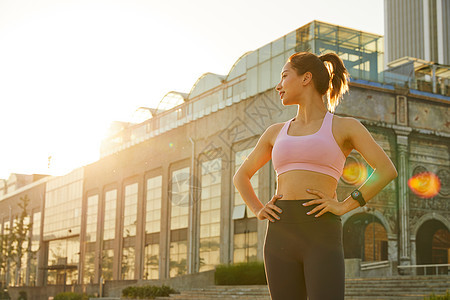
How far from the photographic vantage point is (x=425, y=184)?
132ft

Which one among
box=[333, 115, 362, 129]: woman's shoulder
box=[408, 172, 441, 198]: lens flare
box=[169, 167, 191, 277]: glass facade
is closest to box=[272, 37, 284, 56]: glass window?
box=[408, 172, 441, 198]: lens flare

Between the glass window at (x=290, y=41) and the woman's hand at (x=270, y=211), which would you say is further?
the glass window at (x=290, y=41)

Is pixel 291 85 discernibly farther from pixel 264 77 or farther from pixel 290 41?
pixel 264 77

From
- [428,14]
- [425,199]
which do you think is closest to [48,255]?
[425,199]

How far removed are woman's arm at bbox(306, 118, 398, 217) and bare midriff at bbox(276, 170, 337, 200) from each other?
0.10 m

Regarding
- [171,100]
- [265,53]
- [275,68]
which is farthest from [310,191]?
[171,100]

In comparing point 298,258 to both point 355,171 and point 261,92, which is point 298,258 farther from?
point 261,92

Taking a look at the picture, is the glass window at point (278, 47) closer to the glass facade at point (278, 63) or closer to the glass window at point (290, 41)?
the glass facade at point (278, 63)

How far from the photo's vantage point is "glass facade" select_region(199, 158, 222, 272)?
43562 mm

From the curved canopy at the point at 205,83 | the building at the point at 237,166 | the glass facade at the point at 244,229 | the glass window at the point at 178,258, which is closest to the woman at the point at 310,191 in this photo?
the building at the point at 237,166

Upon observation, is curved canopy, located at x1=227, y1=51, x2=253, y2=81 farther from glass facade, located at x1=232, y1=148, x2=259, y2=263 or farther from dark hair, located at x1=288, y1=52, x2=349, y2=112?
dark hair, located at x1=288, y1=52, x2=349, y2=112

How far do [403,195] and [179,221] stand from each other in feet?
54.7

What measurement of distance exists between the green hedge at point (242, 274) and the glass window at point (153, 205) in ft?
56.4

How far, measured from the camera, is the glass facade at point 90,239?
6156 centimetres
